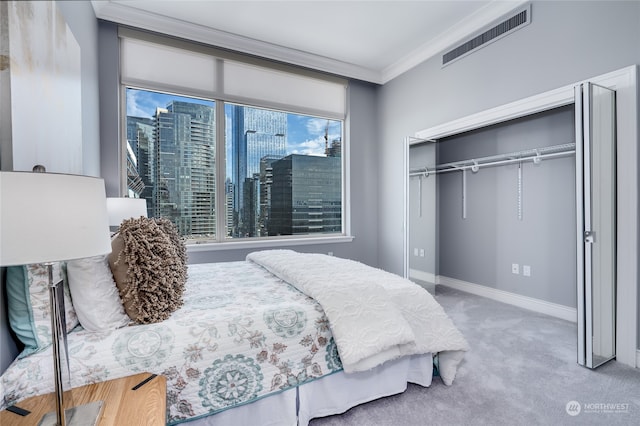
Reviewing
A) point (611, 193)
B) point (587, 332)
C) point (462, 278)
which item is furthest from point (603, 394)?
point (462, 278)

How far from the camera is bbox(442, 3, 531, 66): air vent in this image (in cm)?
283

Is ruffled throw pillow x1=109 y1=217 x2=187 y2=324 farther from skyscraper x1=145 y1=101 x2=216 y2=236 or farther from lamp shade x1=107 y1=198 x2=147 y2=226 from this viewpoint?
skyscraper x1=145 y1=101 x2=216 y2=236

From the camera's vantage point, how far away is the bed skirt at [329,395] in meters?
1.45

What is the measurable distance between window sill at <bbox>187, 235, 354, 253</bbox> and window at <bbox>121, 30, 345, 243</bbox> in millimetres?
138

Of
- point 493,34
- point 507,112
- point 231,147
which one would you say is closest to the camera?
point 507,112

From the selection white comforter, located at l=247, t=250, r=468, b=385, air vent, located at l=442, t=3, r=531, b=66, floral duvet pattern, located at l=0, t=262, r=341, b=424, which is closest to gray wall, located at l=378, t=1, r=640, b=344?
air vent, located at l=442, t=3, r=531, b=66

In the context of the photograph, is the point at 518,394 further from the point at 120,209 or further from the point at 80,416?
the point at 120,209

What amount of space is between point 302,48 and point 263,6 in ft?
2.78

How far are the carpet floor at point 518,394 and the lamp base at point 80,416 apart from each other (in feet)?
3.36

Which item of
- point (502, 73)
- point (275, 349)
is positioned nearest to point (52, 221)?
point (275, 349)

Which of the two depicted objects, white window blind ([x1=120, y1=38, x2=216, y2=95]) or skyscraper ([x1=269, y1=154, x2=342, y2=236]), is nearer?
white window blind ([x1=120, y1=38, x2=216, y2=95])

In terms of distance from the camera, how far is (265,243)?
153 inches

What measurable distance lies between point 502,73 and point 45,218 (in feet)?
11.7

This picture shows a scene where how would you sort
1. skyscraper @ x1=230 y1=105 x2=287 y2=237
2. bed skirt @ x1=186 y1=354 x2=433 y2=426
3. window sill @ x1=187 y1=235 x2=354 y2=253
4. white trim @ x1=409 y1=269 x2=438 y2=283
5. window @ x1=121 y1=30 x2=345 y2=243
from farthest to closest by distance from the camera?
skyscraper @ x1=230 y1=105 x2=287 y2=237
white trim @ x1=409 y1=269 x2=438 y2=283
window sill @ x1=187 y1=235 x2=354 y2=253
window @ x1=121 y1=30 x2=345 y2=243
bed skirt @ x1=186 y1=354 x2=433 y2=426
